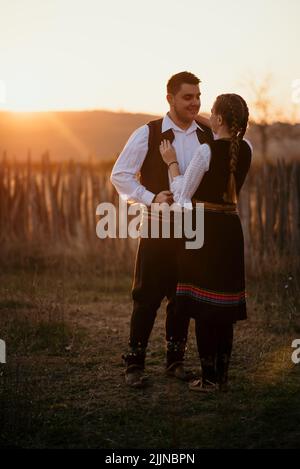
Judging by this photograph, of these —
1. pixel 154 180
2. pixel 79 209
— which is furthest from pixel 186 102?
pixel 79 209

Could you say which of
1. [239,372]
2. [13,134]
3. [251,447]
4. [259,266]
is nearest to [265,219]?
[259,266]

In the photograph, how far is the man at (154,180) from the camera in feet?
14.1

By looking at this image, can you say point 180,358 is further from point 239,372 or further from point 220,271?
point 220,271

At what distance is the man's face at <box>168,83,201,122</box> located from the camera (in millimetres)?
4242

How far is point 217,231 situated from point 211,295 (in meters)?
0.39

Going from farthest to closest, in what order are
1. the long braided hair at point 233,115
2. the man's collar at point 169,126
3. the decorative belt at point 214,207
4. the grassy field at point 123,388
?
the man's collar at point 169,126 → the decorative belt at point 214,207 → the long braided hair at point 233,115 → the grassy field at point 123,388

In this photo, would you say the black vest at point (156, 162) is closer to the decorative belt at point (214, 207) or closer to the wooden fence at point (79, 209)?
the decorative belt at point (214, 207)

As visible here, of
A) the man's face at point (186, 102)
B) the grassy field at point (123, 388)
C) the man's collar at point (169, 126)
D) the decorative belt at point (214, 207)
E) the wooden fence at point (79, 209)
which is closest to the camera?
the grassy field at point (123, 388)

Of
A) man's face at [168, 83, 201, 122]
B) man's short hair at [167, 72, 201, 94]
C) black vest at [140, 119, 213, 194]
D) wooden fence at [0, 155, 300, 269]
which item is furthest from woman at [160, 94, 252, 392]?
wooden fence at [0, 155, 300, 269]

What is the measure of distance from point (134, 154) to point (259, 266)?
4.31 meters

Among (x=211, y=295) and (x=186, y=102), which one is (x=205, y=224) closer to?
(x=211, y=295)

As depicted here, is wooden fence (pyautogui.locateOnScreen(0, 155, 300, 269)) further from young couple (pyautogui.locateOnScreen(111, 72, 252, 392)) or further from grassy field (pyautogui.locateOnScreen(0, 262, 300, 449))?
young couple (pyautogui.locateOnScreen(111, 72, 252, 392))

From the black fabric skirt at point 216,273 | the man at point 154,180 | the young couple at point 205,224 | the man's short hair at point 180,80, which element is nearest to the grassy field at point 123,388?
the young couple at point 205,224

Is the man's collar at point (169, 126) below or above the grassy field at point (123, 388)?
above
